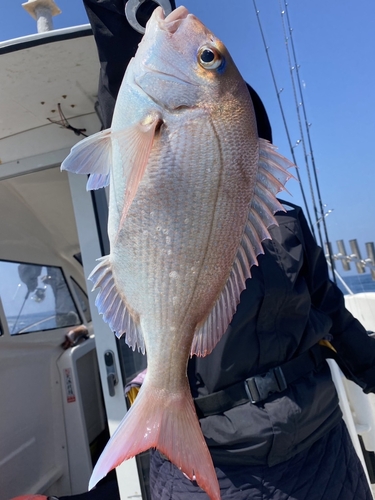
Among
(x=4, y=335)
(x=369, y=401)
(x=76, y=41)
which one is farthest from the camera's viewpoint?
(x=4, y=335)

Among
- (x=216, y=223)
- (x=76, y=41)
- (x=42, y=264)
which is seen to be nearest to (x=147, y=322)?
(x=216, y=223)

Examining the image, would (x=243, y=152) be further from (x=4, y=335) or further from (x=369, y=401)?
(x=4, y=335)

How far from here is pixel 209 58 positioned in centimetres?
97

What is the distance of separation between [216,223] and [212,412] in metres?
0.69

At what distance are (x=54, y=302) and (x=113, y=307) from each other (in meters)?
3.52

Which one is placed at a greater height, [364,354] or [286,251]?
[286,251]

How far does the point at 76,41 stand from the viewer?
1.98 metres

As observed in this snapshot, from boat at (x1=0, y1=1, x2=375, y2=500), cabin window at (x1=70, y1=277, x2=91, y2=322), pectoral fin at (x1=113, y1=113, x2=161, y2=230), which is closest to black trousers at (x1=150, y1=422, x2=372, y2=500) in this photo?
pectoral fin at (x1=113, y1=113, x2=161, y2=230)

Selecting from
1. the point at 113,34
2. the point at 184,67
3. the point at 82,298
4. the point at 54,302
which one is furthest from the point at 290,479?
the point at 82,298

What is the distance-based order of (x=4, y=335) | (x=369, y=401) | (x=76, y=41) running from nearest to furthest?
(x=76, y=41) < (x=369, y=401) < (x=4, y=335)

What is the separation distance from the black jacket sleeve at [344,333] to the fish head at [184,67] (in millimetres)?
754

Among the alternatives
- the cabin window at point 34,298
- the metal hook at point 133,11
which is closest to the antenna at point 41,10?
the metal hook at point 133,11

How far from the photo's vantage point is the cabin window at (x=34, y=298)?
3559mm

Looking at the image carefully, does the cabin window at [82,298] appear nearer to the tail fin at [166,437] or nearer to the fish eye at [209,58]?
the tail fin at [166,437]
